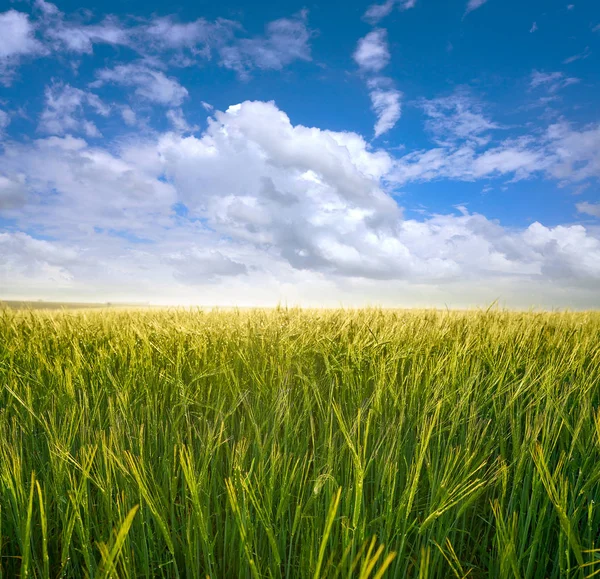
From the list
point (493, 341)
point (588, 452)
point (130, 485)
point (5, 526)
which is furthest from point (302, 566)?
point (493, 341)

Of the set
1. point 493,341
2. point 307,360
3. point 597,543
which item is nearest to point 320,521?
point 597,543

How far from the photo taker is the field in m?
0.89

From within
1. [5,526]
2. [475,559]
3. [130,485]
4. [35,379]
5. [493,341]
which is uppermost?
[493,341]

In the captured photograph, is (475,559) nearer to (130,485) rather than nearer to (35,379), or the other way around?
(130,485)

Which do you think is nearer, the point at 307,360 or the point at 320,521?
the point at 320,521

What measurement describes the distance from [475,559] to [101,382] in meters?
1.58

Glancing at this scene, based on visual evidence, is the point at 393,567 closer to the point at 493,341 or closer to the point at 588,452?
the point at 588,452

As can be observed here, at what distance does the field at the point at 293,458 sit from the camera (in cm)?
89

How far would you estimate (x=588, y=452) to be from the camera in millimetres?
1270

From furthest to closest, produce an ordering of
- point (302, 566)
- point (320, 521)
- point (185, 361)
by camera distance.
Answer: point (185, 361) → point (320, 521) → point (302, 566)

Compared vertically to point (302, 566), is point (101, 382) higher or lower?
higher

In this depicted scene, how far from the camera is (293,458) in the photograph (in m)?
1.29

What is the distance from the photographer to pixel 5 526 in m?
1.10

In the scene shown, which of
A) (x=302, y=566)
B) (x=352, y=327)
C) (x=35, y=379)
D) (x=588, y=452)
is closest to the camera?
(x=302, y=566)
